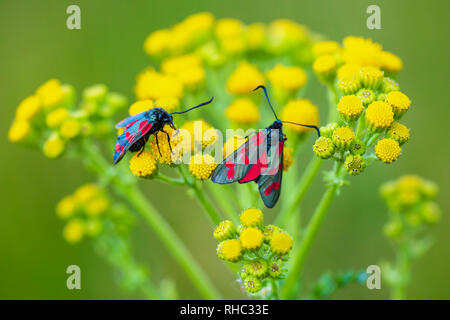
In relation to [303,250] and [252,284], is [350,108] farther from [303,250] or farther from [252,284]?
[252,284]

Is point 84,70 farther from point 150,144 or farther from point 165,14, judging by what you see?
point 150,144

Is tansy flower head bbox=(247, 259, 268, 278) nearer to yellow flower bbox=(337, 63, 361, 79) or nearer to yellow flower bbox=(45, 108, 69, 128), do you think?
yellow flower bbox=(337, 63, 361, 79)

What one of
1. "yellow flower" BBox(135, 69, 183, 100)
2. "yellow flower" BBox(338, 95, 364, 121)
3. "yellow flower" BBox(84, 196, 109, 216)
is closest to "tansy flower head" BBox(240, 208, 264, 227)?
"yellow flower" BBox(338, 95, 364, 121)

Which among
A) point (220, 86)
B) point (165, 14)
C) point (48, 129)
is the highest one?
point (165, 14)

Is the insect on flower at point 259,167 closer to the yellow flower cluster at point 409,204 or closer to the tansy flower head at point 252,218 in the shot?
the tansy flower head at point 252,218

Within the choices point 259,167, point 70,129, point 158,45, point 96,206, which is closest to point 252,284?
point 259,167

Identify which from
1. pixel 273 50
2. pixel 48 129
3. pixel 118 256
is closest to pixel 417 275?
A: pixel 273 50

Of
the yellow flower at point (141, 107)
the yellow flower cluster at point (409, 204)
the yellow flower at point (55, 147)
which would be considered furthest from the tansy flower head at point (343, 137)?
the yellow flower at point (55, 147)
